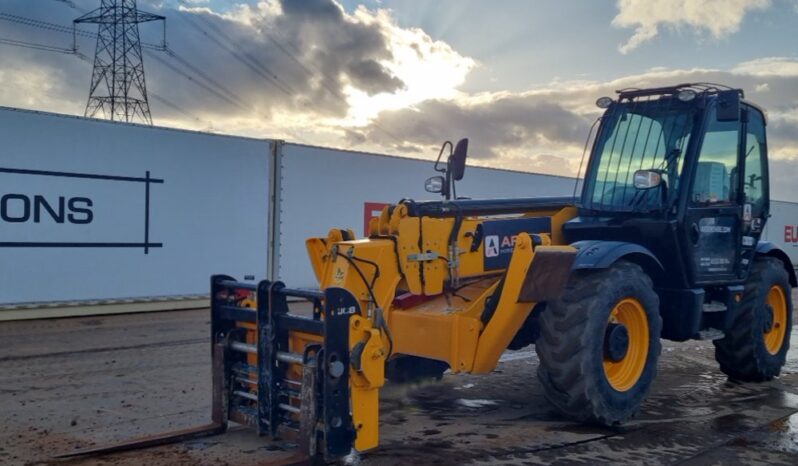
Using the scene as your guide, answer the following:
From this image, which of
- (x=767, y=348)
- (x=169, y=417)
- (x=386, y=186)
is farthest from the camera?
(x=386, y=186)

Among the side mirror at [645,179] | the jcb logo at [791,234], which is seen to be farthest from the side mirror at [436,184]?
the jcb logo at [791,234]

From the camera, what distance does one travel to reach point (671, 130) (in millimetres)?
6668

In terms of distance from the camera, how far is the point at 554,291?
204 inches

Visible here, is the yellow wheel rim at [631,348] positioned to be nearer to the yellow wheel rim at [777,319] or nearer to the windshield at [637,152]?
the windshield at [637,152]

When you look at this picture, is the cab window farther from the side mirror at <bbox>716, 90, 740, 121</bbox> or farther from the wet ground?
the wet ground

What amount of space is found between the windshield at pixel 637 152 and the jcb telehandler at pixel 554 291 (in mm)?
12

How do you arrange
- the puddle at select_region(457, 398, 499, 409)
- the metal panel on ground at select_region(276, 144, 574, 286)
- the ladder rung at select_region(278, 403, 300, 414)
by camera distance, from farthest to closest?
the metal panel on ground at select_region(276, 144, 574, 286) < the puddle at select_region(457, 398, 499, 409) < the ladder rung at select_region(278, 403, 300, 414)

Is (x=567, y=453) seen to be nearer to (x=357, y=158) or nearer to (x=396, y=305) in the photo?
(x=396, y=305)

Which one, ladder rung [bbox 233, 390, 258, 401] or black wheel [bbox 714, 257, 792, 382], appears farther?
black wheel [bbox 714, 257, 792, 382]

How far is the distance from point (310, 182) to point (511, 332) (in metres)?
8.94

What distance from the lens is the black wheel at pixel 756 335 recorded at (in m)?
7.25

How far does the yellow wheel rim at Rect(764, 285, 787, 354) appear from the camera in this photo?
7840mm

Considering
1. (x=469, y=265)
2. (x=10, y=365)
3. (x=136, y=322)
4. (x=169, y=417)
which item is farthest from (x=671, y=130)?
(x=136, y=322)

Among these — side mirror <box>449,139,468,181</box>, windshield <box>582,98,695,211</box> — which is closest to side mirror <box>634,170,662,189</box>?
windshield <box>582,98,695,211</box>
